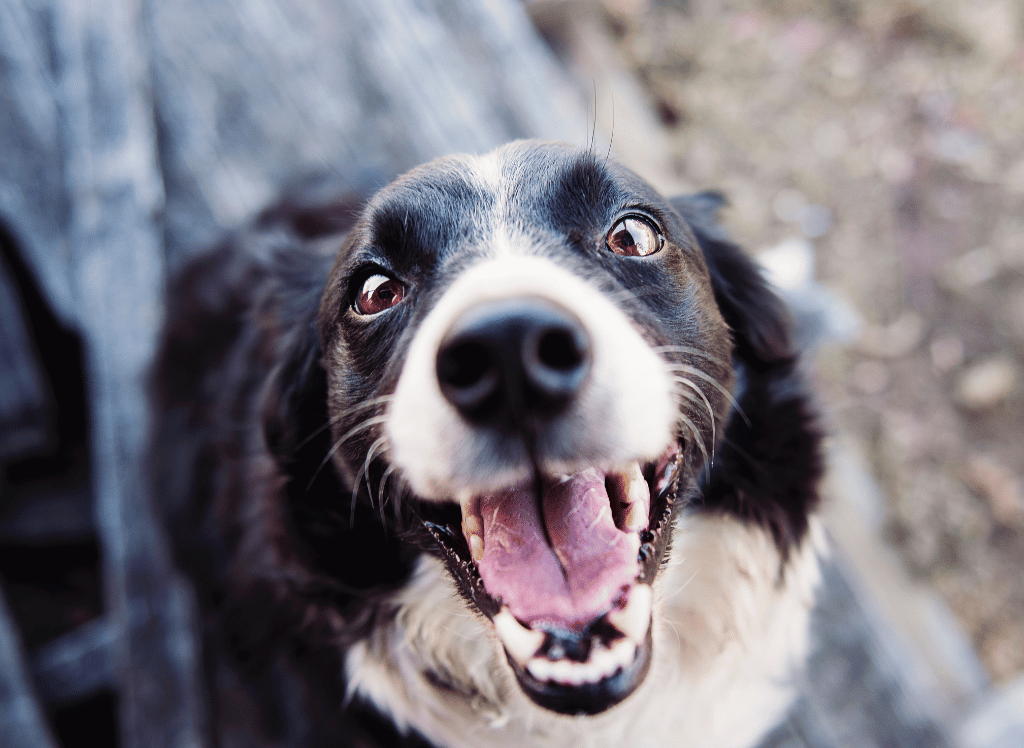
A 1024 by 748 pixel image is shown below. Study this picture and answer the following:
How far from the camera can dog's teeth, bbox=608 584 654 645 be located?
113 centimetres

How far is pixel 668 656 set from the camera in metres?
1.54

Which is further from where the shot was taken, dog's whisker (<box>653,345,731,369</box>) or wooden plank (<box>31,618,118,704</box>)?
wooden plank (<box>31,618,118,704</box>)

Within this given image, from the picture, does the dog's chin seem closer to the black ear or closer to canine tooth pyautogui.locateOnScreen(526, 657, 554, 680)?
canine tooth pyautogui.locateOnScreen(526, 657, 554, 680)

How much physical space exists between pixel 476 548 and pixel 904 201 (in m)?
3.15

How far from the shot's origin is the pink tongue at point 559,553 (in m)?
1.16

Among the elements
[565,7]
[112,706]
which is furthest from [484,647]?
[565,7]

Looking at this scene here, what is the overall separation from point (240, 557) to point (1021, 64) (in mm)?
4287

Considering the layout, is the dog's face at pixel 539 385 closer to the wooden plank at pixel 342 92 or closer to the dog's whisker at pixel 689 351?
the dog's whisker at pixel 689 351

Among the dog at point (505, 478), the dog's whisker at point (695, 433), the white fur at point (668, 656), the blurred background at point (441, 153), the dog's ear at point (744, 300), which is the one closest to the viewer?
the dog at point (505, 478)

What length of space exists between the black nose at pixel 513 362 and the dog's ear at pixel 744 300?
807mm

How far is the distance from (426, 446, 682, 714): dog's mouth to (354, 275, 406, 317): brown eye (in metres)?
0.44

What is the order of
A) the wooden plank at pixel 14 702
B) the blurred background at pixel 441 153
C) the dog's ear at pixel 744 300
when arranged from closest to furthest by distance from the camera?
1. the dog's ear at pixel 744 300
2. the wooden plank at pixel 14 702
3. the blurred background at pixel 441 153

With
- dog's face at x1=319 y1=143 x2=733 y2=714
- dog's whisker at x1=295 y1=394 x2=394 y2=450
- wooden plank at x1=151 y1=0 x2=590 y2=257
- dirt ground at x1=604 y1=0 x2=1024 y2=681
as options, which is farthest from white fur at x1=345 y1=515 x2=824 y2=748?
wooden plank at x1=151 y1=0 x2=590 y2=257

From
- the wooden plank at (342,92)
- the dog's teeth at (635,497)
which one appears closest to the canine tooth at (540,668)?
the dog's teeth at (635,497)
